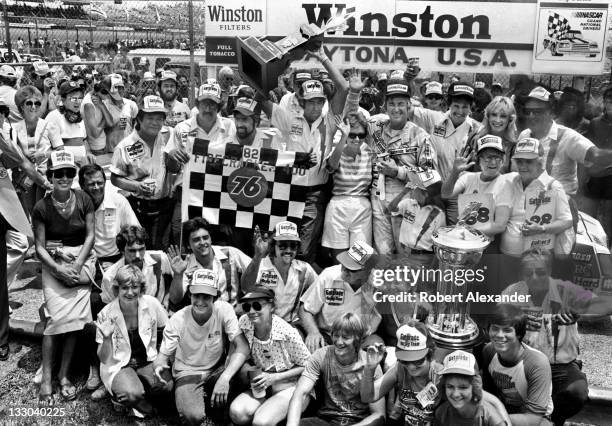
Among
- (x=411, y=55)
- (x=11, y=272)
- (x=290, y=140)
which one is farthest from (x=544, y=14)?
(x=11, y=272)

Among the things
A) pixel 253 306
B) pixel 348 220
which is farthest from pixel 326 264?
pixel 253 306

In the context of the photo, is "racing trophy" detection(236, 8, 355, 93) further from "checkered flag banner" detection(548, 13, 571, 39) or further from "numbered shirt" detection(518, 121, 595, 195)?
"checkered flag banner" detection(548, 13, 571, 39)

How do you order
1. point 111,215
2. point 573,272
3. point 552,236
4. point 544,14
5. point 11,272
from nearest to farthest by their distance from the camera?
point 552,236, point 573,272, point 111,215, point 11,272, point 544,14

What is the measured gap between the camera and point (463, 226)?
4.70 metres

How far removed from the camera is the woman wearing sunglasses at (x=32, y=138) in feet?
23.9

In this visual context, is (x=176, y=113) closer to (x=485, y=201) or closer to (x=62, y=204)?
(x=62, y=204)

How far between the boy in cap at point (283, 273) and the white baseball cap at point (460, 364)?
1594mm

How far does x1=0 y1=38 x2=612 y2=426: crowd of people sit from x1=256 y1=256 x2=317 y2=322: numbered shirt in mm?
16

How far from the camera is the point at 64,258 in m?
5.70

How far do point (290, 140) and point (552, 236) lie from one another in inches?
92.3

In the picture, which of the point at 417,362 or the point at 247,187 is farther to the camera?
the point at 247,187

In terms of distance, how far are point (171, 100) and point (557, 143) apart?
14.3 ft

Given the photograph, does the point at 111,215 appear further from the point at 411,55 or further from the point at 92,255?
the point at 411,55

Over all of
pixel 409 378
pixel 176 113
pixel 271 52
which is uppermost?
pixel 271 52
